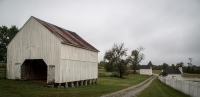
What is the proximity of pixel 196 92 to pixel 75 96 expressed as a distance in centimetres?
1069

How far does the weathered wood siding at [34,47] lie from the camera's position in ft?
61.0

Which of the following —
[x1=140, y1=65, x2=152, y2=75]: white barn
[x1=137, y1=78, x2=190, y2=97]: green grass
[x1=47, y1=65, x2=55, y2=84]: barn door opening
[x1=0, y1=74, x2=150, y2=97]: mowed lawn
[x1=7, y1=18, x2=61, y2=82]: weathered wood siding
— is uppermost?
[x1=7, y1=18, x2=61, y2=82]: weathered wood siding

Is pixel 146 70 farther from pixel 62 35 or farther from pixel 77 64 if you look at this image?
pixel 62 35

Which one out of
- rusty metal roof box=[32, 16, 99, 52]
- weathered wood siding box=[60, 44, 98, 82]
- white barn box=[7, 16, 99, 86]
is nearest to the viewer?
white barn box=[7, 16, 99, 86]

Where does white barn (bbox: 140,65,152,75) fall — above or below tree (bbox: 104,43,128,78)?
below

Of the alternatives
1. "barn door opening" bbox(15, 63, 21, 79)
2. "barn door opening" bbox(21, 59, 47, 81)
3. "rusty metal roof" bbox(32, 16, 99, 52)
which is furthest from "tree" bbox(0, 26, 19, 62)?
"barn door opening" bbox(15, 63, 21, 79)

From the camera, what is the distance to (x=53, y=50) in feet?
61.1

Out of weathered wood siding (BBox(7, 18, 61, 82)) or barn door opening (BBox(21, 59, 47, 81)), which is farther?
barn door opening (BBox(21, 59, 47, 81))

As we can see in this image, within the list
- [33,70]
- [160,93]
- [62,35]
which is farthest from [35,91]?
[160,93]

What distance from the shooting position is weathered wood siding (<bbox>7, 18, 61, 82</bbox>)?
61.0 feet

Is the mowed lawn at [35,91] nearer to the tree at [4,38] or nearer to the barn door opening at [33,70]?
the barn door opening at [33,70]

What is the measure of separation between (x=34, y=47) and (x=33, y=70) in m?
5.04

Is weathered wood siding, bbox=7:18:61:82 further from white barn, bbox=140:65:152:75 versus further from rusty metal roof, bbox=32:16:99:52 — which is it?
white barn, bbox=140:65:152:75

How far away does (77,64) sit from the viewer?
869 inches
